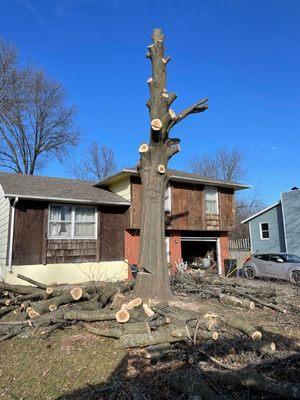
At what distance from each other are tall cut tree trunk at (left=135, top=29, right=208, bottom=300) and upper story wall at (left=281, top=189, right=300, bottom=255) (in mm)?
17254

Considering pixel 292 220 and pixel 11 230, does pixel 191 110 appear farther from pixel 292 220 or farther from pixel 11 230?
pixel 292 220

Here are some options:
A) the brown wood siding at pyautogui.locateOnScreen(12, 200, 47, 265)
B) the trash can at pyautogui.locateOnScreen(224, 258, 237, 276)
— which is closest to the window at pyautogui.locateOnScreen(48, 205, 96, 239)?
the brown wood siding at pyautogui.locateOnScreen(12, 200, 47, 265)

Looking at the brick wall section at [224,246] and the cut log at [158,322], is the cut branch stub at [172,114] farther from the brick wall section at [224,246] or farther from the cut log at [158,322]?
the brick wall section at [224,246]

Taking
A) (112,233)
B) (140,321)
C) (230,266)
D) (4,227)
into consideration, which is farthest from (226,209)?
(140,321)

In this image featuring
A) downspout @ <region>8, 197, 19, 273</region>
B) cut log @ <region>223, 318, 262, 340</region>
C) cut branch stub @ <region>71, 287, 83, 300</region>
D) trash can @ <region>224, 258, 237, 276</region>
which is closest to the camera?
cut log @ <region>223, 318, 262, 340</region>

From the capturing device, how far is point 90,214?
15.9 meters

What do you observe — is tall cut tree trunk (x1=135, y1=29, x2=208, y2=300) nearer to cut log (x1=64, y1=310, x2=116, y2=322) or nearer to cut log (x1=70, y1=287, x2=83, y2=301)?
cut log (x1=70, y1=287, x2=83, y2=301)

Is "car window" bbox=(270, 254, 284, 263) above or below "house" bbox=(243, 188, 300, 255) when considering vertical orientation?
below

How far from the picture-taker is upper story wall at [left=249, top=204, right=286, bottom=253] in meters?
26.0

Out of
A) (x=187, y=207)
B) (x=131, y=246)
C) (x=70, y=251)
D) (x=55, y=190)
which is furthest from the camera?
(x=187, y=207)

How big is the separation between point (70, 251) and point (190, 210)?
685cm

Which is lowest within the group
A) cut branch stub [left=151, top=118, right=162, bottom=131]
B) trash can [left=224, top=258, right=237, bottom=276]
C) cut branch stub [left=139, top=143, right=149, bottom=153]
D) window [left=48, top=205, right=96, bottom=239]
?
trash can [left=224, top=258, right=237, bottom=276]

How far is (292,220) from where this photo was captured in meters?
24.2

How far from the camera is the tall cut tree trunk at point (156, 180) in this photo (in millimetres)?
8352
